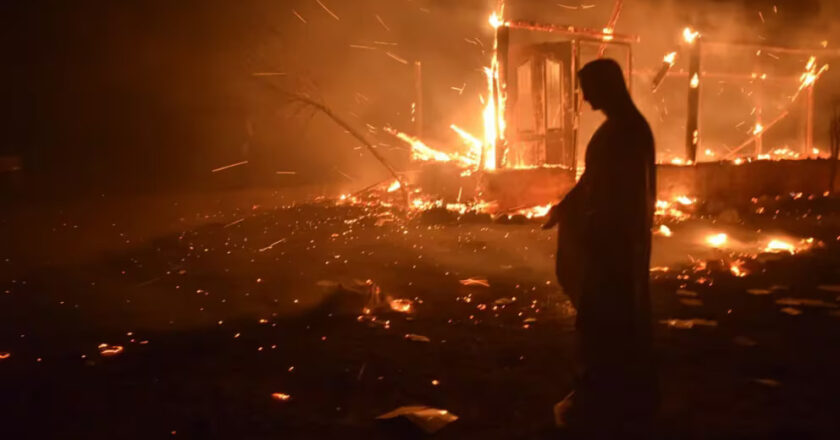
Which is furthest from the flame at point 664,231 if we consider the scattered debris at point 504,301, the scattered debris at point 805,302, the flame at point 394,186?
the flame at point 394,186

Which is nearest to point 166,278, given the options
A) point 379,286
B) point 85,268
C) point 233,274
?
point 233,274

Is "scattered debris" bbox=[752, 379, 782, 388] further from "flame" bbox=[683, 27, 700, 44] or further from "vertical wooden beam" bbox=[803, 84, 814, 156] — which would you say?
"vertical wooden beam" bbox=[803, 84, 814, 156]

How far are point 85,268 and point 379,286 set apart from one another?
3.41 metres

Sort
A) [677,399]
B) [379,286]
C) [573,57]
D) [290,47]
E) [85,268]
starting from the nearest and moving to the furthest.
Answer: [677,399] → [379,286] → [85,268] → [573,57] → [290,47]

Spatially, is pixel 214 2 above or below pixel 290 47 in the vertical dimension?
above

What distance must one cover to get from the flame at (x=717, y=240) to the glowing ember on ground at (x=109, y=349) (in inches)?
250

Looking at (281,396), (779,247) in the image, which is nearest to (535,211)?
(779,247)

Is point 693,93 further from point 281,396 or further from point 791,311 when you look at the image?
point 281,396

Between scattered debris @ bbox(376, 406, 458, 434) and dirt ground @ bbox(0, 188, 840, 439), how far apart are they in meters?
0.05

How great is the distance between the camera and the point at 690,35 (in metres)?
10.9

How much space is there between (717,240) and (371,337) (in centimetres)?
539

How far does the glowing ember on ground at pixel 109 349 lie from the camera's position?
13.9 feet

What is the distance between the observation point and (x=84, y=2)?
67.6ft

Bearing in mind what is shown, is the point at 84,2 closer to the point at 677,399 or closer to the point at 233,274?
the point at 233,274
